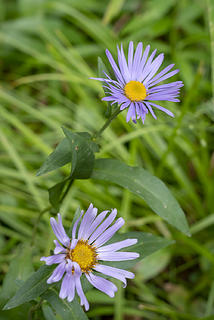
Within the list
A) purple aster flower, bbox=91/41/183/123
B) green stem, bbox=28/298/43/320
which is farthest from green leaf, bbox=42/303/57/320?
purple aster flower, bbox=91/41/183/123

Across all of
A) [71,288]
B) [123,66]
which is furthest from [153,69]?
[71,288]

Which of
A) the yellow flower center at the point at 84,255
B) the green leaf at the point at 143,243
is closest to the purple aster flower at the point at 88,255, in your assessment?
the yellow flower center at the point at 84,255

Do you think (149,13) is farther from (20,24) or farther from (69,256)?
(69,256)

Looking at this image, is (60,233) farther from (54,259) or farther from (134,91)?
(134,91)

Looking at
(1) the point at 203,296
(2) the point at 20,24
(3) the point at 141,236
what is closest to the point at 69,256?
(3) the point at 141,236

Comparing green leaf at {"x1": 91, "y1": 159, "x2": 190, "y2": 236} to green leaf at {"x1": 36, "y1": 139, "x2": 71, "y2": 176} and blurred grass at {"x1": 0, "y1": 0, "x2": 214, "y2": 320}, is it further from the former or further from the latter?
blurred grass at {"x1": 0, "y1": 0, "x2": 214, "y2": 320}

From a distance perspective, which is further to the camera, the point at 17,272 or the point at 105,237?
the point at 17,272

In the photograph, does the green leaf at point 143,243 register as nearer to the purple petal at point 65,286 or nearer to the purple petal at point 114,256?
the purple petal at point 114,256
